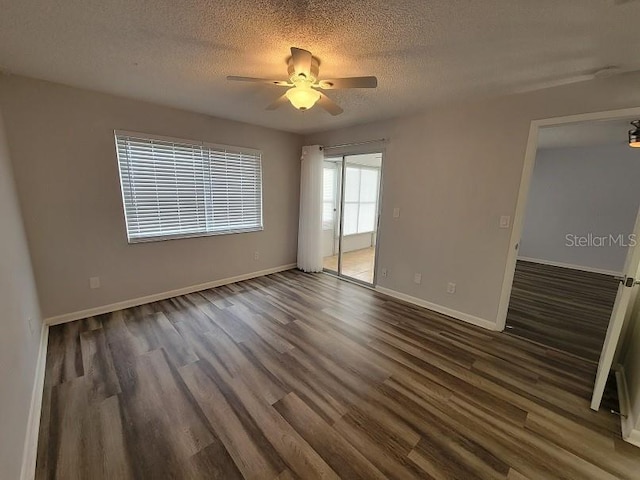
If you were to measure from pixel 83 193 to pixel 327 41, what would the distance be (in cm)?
284

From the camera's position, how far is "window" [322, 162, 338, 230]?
5.29m

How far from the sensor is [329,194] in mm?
5434

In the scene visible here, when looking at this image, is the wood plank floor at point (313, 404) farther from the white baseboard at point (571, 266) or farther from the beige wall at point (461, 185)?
the white baseboard at point (571, 266)

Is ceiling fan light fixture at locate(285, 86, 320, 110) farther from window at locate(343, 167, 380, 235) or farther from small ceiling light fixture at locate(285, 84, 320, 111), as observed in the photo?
window at locate(343, 167, 380, 235)

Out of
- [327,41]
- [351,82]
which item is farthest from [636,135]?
[327,41]

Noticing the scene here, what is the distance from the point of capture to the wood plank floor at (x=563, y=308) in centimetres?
265

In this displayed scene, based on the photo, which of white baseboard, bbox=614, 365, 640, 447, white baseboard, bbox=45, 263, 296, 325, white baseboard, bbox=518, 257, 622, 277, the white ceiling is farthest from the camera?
white baseboard, bbox=518, 257, 622, 277

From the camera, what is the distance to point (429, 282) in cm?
329

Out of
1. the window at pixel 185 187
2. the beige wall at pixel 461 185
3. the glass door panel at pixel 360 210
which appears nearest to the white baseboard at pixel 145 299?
the window at pixel 185 187

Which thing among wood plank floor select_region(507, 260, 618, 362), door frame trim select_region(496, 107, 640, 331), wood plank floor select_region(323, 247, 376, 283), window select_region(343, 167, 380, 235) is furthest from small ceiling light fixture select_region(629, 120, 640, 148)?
window select_region(343, 167, 380, 235)

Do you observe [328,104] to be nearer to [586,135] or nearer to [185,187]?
[185,187]

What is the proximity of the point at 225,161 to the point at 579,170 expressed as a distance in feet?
21.6

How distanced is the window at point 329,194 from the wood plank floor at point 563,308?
344cm

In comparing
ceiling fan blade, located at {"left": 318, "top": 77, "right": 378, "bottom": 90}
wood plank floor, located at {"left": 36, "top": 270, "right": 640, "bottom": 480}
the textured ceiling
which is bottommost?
wood plank floor, located at {"left": 36, "top": 270, "right": 640, "bottom": 480}
